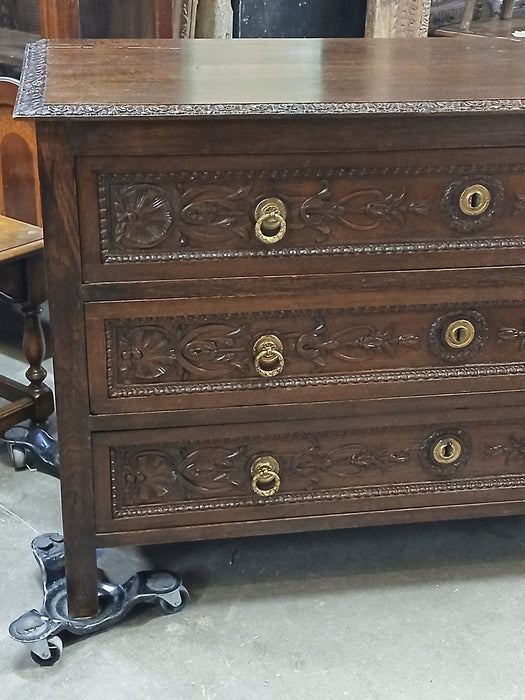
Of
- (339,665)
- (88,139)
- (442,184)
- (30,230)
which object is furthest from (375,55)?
(339,665)

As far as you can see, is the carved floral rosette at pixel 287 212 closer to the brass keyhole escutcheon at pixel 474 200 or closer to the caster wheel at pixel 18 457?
the brass keyhole escutcheon at pixel 474 200

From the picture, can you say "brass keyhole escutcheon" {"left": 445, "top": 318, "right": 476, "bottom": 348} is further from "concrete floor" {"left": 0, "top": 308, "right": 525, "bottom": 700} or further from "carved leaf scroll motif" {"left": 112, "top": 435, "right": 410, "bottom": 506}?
"concrete floor" {"left": 0, "top": 308, "right": 525, "bottom": 700}

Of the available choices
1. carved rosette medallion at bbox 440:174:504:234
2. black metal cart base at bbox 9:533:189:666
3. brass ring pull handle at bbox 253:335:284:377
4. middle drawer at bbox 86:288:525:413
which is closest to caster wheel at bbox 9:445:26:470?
black metal cart base at bbox 9:533:189:666

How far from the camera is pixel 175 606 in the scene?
1.38 m

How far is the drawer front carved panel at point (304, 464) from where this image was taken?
1.26 m

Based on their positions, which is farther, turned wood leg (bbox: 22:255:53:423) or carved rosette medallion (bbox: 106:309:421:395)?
turned wood leg (bbox: 22:255:53:423)

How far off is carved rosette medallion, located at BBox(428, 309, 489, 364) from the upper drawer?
0.28 ft

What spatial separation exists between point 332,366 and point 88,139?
18.7 inches

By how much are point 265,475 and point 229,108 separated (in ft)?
1.82

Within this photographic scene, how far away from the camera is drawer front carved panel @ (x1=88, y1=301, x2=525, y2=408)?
1.18 metres

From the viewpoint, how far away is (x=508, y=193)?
1.17m

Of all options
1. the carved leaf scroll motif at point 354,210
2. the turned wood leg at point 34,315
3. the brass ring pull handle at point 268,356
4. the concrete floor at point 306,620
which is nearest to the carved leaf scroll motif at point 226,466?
the brass ring pull handle at point 268,356

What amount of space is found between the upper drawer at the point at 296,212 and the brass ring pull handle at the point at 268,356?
0.11 m

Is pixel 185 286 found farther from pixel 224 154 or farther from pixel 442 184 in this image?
pixel 442 184
